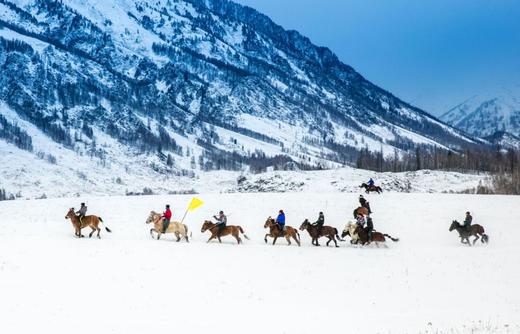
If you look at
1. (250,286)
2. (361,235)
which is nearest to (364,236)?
(361,235)

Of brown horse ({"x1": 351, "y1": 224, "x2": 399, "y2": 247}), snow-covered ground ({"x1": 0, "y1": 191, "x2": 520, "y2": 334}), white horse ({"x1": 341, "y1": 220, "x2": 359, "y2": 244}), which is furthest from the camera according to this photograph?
white horse ({"x1": 341, "y1": 220, "x2": 359, "y2": 244})

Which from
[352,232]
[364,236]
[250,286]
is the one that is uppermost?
[352,232]

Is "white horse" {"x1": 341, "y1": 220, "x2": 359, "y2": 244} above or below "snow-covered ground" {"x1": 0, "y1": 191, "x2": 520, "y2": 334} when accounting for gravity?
above

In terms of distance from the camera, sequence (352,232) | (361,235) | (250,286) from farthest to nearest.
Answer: (352,232)
(361,235)
(250,286)

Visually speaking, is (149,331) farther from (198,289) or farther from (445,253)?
(445,253)

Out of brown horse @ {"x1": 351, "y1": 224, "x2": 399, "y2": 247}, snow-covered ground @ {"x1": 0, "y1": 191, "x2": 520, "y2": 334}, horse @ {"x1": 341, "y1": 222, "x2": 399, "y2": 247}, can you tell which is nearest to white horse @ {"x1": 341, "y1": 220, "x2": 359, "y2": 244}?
horse @ {"x1": 341, "y1": 222, "x2": 399, "y2": 247}

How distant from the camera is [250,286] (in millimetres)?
21297

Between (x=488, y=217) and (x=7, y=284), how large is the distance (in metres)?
40.5

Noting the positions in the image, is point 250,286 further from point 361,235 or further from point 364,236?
point 364,236

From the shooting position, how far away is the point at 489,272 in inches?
993

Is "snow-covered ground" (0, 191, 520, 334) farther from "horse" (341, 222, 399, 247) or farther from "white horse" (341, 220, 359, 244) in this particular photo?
"horse" (341, 222, 399, 247)

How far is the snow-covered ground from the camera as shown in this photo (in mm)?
16812

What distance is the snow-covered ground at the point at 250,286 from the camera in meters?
16.8

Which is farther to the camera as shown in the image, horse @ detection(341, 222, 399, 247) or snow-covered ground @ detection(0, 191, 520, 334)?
horse @ detection(341, 222, 399, 247)
